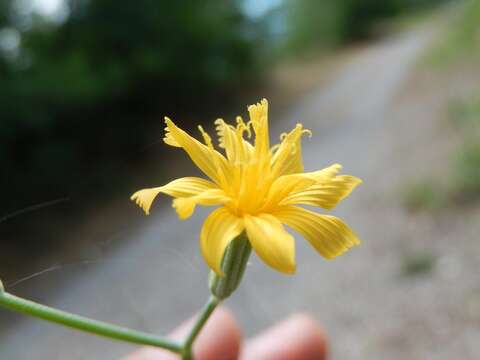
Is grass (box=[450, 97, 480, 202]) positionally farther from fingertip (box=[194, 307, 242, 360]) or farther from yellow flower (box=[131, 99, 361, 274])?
yellow flower (box=[131, 99, 361, 274])

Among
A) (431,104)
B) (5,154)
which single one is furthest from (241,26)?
(5,154)

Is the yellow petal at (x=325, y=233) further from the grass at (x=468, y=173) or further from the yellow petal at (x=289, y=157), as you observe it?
the grass at (x=468, y=173)

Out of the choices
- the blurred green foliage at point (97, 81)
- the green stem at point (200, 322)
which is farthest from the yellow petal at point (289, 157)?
the blurred green foliage at point (97, 81)

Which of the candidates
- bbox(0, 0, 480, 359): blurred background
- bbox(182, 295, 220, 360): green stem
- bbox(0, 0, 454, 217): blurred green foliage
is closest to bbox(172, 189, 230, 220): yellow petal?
bbox(182, 295, 220, 360): green stem

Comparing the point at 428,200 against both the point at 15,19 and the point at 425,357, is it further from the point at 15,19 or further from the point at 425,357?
the point at 15,19

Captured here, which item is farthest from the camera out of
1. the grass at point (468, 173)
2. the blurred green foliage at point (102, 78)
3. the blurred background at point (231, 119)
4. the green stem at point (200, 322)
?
the grass at point (468, 173)
